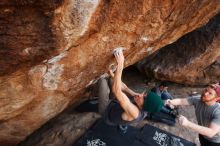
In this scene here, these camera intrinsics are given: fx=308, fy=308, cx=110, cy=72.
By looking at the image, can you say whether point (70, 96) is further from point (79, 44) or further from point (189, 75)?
point (189, 75)

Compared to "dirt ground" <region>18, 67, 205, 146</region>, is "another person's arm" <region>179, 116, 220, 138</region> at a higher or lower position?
lower

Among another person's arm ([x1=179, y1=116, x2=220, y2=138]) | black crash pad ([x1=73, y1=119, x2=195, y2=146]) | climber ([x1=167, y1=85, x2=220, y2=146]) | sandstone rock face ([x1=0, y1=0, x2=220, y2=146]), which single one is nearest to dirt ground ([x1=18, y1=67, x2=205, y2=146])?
black crash pad ([x1=73, y1=119, x2=195, y2=146])

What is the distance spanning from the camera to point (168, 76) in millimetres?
6922

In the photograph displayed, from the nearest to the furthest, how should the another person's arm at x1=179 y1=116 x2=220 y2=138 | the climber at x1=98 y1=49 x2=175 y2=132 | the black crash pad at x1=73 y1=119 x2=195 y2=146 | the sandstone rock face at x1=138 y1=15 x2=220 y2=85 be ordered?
the another person's arm at x1=179 y1=116 x2=220 y2=138
the climber at x1=98 y1=49 x2=175 y2=132
the black crash pad at x1=73 y1=119 x2=195 y2=146
the sandstone rock face at x1=138 y1=15 x2=220 y2=85

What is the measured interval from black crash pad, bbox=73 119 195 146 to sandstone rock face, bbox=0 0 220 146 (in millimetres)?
841

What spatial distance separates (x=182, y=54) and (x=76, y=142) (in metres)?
3.06

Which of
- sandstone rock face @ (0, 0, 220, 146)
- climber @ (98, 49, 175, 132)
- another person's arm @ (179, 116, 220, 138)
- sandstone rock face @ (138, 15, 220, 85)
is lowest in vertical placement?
another person's arm @ (179, 116, 220, 138)

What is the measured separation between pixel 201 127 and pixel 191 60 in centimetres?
342

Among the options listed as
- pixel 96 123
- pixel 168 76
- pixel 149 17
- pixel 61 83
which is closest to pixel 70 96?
pixel 61 83

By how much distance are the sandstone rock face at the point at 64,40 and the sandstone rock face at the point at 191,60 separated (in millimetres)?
1761

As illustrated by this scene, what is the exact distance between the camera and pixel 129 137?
5.45m

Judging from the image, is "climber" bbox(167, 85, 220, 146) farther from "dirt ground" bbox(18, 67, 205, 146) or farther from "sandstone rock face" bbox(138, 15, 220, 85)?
"sandstone rock face" bbox(138, 15, 220, 85)

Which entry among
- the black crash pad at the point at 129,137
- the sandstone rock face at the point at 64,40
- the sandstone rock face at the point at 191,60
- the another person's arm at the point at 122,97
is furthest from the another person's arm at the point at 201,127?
the sandstone rock face at the point at 191,60

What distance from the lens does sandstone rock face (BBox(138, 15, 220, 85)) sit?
646 centimetres
